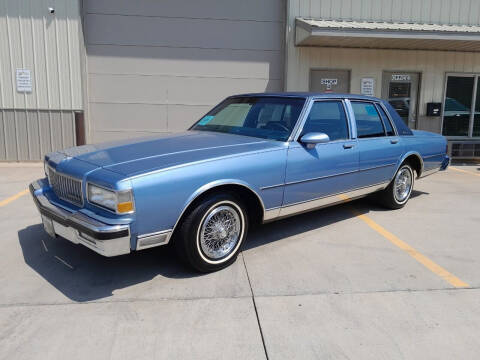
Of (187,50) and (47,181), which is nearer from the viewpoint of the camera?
(47,181)

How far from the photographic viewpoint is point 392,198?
5844mm

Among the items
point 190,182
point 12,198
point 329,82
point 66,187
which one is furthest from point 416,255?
point 329,82

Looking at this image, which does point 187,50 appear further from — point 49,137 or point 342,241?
point 342,241

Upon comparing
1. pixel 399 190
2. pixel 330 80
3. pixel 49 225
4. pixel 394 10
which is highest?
pixel 394 10

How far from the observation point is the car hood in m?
3.43

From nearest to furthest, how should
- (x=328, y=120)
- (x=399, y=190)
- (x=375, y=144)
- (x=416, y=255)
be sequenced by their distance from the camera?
1. (x=416, y=255)
2. (x=328, y=120)
3. (x=375, y=144)
4. (x=399, y=190)

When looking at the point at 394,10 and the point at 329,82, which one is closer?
the point at 394,10

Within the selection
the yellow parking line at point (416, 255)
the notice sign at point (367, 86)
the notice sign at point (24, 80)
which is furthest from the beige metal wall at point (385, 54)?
the notice sign at point (24, 80)

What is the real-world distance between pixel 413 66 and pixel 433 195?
5.09m

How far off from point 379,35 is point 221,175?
692 centimetres

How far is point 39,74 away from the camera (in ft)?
30.7

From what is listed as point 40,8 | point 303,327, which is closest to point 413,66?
point 40,8

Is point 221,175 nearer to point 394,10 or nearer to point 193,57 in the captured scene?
point 193,57


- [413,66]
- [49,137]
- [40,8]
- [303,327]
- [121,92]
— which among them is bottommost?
[303,327]
